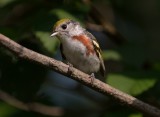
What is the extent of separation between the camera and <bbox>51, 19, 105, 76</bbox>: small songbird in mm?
4828

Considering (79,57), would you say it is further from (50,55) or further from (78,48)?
(50,55)

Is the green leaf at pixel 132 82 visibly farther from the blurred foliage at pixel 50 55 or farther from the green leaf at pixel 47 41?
the green leaf at pixel 47 41

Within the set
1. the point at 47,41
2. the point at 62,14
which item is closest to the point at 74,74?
the point at 47,41

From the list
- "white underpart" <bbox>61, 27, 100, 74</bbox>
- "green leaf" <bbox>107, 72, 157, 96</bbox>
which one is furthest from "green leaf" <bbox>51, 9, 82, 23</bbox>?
"green leaf" <bbox>107, 72, 157, 96</bbox>

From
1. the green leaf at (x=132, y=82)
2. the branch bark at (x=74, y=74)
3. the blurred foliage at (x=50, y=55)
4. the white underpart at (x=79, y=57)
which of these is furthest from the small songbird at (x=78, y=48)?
the branch bark at (x=74, y=74)

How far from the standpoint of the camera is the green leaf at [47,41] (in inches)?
177

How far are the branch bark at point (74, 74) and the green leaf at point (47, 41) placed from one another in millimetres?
641

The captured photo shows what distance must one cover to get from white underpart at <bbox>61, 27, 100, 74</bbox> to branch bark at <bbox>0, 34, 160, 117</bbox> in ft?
2.82

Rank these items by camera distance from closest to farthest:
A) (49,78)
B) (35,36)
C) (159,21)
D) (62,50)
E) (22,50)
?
(22,50), (35,36), (62,50), (49,78), (159,21)

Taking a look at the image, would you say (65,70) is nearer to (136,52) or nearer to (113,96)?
(113,96)

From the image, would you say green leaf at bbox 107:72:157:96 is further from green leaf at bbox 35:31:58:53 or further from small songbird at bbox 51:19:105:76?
green leaf at bbox 35:31:58:53

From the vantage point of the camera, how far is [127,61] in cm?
500

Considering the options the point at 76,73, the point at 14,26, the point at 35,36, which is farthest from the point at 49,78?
the point at 76,73

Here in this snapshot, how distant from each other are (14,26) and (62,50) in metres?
0.55
